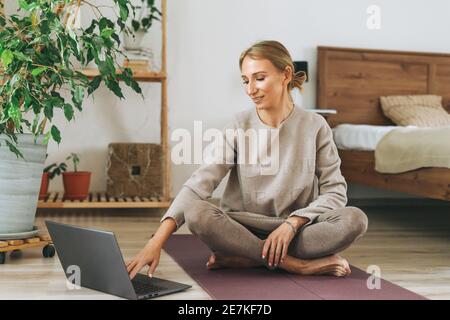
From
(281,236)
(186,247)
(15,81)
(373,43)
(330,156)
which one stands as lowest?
(186,247)

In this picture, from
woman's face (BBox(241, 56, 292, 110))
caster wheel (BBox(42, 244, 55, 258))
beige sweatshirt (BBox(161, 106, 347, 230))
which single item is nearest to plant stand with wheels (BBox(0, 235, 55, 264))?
caster wheel (BBox(42, 244, 55, 258))

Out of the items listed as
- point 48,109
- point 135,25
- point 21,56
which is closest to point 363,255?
point 48,109

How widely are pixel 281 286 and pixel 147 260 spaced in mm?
404

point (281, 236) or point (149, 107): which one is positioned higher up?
point (149, 107)

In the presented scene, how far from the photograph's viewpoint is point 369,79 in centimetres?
416

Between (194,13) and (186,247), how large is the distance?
1.90 meters

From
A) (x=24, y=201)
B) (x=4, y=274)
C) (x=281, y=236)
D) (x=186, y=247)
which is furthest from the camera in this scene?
(x=186, y=247)

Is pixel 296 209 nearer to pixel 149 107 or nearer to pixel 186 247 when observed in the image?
pixel 186 247

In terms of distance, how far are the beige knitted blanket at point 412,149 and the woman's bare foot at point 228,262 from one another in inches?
41.0

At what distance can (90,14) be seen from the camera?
3.85 metres

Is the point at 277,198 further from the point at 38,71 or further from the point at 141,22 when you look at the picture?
the point at 141,22

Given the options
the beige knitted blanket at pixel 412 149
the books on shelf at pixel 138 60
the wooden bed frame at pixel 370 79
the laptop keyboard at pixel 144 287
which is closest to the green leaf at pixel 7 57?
the laptop keyboard at pixel 144 287
